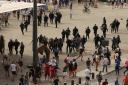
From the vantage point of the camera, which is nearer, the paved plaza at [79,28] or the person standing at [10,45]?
the paved plaza at [79,28]

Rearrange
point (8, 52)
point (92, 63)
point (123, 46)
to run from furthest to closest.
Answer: point (123, 46), point (8, 52), point (92, 63)

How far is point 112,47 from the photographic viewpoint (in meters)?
36.8

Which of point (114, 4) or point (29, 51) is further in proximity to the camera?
point (114, 4)

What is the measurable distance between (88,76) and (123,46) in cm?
1144

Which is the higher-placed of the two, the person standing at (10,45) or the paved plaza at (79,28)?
the person standing at (10,45)

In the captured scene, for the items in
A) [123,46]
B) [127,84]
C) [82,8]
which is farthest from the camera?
[82,8]

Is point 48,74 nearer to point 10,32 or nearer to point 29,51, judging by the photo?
point 29,51

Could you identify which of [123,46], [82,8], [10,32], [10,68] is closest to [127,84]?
[10,68]

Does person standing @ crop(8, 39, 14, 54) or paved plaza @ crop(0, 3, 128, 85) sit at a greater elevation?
person standing @ crop(8, 39, 14, 54)

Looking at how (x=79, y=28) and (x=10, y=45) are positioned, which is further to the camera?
(x=79, y=28)

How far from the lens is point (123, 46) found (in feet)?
129

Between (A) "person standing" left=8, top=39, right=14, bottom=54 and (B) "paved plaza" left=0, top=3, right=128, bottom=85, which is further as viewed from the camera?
(A) "person standing" left=8, top=39, right=14, bottom=54

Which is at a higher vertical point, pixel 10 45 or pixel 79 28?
pixel 10 45

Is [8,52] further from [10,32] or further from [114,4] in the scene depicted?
[114,4]
